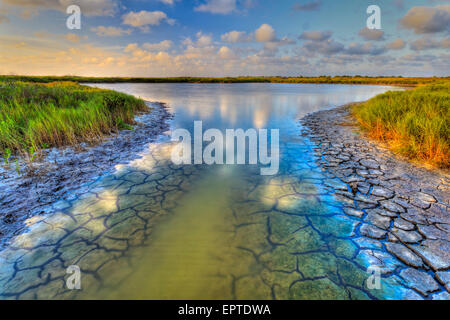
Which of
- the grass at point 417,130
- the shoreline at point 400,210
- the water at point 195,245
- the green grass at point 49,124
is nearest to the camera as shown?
the water at point 195,245

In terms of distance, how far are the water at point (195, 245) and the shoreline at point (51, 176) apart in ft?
0.86

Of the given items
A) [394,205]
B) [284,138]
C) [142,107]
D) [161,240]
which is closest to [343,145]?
[284,138]

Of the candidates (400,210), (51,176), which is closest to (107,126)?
(51,176)

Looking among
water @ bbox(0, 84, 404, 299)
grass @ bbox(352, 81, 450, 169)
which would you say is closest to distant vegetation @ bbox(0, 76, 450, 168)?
grass @ bbox(352, 81, 450, 169)

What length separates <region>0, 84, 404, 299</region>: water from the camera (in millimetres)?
2109

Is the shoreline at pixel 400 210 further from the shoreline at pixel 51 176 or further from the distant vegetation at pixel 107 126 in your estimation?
the shoreline at pixel 51 176

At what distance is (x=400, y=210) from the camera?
10.6 feet

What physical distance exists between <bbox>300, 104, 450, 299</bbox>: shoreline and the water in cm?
22

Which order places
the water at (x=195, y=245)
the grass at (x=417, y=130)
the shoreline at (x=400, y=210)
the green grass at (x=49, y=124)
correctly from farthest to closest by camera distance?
the green grass at (x=49, y=124) → the grass at (x=417, y=130) → the shoreline at (x=400, y=210) → the water at (x=195, y=245)

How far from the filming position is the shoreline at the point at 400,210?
2242 millimetres

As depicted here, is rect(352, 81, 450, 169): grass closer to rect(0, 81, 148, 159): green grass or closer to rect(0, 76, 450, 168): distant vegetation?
rect(0, 76, 450, 168): distant vegetation

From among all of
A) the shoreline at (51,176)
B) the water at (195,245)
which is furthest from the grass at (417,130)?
the shoreline at (51,176)

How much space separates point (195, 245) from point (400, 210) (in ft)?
10.4

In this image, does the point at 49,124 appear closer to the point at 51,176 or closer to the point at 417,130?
the point at 51,176
